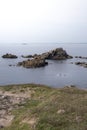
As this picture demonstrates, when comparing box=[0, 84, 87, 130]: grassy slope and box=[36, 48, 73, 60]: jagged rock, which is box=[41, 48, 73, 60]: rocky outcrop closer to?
box=[36, 48, 73, 60]: jagged rock

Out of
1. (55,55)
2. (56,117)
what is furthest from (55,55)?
(56,117)

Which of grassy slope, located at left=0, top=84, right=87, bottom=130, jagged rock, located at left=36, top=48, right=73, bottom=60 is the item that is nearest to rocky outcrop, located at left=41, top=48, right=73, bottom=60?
jagged rock, located at left=36, top=48, right=73, bottom=60

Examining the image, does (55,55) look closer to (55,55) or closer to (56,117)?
(55,55)

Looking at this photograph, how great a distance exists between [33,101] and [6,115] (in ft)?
20.0

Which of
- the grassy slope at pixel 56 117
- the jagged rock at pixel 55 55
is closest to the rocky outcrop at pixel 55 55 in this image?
the jagged rock at pixel 55 55

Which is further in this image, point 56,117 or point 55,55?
point 55,55

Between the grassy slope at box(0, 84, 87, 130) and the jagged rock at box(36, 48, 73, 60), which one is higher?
the grassy slope at box(0, 84, 87, 130)

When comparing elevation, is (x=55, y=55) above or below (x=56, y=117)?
below

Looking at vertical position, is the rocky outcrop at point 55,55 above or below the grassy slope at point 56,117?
below

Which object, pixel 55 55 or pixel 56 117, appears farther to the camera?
pixel 55 55

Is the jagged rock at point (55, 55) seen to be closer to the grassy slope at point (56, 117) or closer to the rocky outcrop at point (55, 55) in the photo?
the rocky outcrop at point (55, 55)

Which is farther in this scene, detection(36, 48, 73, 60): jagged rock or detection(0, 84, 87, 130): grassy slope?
detection(36, 48, 73, 60): jagged rock

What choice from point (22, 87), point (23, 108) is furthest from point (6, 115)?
point (22, 87)

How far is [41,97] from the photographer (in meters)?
36.3
